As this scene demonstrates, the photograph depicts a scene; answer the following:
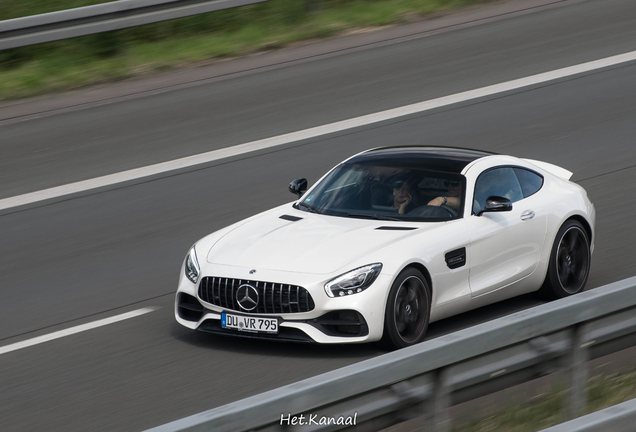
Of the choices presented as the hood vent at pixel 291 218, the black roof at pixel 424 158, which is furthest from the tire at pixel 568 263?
the hood vent at pixel 291 218

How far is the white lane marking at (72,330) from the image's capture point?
763 cm

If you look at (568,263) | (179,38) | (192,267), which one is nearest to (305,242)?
(192,267)

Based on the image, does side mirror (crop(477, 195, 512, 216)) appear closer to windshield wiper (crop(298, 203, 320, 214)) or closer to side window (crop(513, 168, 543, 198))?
side window (crop(513, 168, 543, 198))

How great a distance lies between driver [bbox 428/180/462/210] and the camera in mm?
7930

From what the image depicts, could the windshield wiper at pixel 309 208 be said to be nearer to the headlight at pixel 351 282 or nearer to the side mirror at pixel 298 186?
the side mirror at pixel 298 186

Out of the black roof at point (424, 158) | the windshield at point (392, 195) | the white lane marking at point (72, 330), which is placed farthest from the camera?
the black roof at point (424, 158)

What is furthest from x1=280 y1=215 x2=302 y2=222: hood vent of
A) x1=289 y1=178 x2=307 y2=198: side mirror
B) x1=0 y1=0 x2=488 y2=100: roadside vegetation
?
x1=0 y1=0 x2=488 y2=100: roadside vegetation

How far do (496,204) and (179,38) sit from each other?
1086 cm

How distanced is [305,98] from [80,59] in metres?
4.24

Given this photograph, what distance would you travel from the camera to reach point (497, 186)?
8.38 m

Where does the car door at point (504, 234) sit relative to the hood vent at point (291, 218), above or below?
below

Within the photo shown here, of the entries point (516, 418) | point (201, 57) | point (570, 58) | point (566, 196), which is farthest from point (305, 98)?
point (516, 418)

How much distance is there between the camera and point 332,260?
23.2 feet

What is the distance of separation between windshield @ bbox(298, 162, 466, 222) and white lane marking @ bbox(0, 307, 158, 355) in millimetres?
1684
